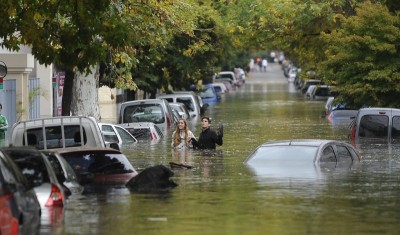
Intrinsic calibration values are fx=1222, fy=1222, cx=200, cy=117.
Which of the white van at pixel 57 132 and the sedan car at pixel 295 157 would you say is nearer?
the white van at pixel 57 132

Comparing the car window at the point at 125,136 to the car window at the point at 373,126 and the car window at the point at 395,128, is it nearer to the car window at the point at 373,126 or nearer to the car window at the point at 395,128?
the car window at the point at 373,126

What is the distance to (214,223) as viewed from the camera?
17.4 m

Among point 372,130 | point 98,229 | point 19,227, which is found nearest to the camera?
point 19,227

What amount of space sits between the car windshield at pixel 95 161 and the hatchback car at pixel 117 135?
13.0 m

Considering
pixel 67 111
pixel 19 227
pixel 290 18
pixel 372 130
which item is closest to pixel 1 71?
pixel 67 111

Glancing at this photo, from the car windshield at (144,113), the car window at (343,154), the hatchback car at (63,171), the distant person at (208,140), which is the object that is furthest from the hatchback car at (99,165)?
the car windshield at (144,113)

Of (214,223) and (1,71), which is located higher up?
(1,71)

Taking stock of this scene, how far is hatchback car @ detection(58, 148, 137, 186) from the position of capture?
828 inches

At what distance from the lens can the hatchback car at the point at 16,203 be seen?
43.7ft

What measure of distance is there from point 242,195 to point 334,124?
102ft

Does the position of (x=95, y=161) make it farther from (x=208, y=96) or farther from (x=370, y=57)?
(x=208, y=96)

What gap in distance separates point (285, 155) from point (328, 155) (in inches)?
38.5

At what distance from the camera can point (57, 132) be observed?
79.4ft

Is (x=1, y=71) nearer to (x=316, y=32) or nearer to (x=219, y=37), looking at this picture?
(x=316, y=32)
